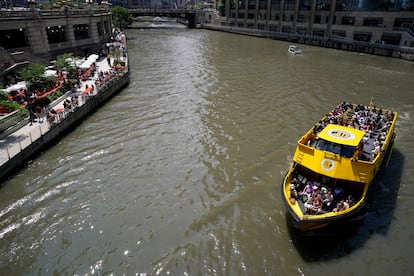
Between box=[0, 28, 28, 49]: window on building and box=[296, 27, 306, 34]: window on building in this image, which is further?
box=[296, 27, 306, 34]: window on building

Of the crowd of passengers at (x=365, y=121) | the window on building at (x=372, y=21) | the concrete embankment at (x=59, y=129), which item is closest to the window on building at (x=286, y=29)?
the window on building at (x=372, y=21)

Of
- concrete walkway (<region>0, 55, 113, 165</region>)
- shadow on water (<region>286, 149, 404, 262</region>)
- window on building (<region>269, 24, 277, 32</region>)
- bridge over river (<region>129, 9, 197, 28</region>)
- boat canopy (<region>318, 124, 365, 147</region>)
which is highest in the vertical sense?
bridge over river (<region>129, 9, 197, 28</region>)

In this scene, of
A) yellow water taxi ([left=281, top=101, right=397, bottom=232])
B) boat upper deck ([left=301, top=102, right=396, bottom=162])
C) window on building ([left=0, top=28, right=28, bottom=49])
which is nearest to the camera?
yellow water taxi ([left=281, top=101, right=397, bottom=232])

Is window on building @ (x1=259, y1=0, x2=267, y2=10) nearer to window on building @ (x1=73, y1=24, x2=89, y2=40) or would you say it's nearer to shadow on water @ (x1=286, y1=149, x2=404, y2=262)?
window on building @ (x1=73, y1=24, x2=89, y2=40)

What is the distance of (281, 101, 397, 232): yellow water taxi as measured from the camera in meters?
15.9

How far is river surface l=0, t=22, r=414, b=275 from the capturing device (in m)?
15.7

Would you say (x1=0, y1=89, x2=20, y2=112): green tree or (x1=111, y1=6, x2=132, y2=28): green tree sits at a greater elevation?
(x1=111, y1=6, x2=132, y2=28): green tree

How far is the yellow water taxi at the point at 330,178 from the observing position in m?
15.9

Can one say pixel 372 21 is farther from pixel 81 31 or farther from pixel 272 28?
pixel 81 31

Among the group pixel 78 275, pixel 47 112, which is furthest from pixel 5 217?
pixel 47 112

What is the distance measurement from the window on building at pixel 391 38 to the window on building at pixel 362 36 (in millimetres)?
4254

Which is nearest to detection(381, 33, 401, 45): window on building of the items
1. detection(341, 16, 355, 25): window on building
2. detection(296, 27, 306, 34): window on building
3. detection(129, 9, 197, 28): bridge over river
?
detection(341, 16, 355, 25): window on building

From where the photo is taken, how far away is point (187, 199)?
20.2 metres

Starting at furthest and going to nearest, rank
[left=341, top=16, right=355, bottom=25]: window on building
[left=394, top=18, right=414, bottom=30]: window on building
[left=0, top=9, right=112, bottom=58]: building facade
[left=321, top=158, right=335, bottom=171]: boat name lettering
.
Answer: [left=341, top=16, right=355, bottom=25]: window on building → [left=394, top=18, right=414, bottom=30]: window on building → [left=0, top=9, right=112, bottom=58]: building facade → [left=321, top=158, right=335, bottom=171]: boat name lettering
